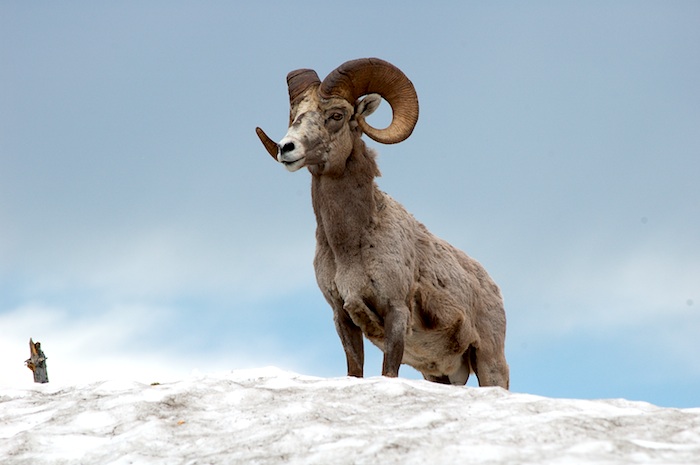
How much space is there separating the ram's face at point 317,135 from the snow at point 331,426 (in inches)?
109

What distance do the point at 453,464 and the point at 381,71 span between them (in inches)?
287

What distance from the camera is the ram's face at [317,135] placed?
12383 mm

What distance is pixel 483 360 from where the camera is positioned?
15039mm

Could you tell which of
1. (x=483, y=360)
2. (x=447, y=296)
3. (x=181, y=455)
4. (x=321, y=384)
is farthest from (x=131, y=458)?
(x=483, y=360)

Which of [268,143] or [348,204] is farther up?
[268,143]

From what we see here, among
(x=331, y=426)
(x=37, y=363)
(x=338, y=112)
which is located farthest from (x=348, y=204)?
(x=37, y=363)

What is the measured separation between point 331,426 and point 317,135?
188 inches

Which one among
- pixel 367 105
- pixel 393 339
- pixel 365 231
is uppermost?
pixel 367 105

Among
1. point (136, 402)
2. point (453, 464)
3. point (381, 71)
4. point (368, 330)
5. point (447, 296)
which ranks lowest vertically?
point (453, 464)

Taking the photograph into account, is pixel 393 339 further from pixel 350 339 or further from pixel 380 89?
pixel 380 89

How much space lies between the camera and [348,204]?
13.0 metres

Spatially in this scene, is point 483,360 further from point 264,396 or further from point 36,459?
point 36,459

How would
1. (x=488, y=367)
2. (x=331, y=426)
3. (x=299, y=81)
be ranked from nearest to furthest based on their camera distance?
(x=331, y=426), (x=299, y=81), (x=488, y=367)

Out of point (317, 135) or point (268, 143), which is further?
point (268, 143)
